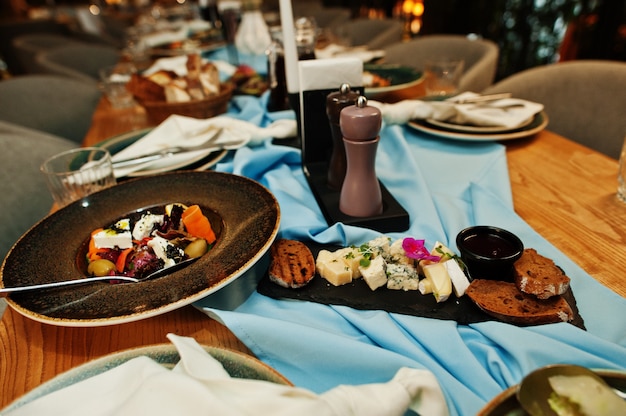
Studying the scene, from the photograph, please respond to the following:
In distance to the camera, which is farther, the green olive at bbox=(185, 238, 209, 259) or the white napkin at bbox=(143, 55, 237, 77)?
the white napkin at bbox=(143, 55, 237, 77)

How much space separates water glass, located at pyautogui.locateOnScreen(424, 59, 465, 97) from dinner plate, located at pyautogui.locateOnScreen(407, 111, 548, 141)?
37cm

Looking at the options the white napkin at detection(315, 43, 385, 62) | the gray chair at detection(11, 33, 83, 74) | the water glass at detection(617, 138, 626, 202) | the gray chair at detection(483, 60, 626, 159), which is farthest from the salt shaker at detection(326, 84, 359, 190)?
the gray chair at detection(11, 33, 83, 74)

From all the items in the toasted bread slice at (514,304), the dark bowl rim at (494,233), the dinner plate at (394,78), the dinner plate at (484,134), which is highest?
the dark bowl rim at (494,233)

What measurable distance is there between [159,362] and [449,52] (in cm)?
191

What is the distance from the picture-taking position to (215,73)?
130 cm

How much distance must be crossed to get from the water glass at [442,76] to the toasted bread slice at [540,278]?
3.05 ft

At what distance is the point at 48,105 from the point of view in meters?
1.79

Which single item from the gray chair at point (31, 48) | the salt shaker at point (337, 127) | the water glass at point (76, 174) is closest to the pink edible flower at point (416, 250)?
the salt shaker at point (337, 127)

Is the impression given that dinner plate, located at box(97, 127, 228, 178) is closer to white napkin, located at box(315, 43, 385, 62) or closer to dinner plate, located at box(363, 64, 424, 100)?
dinner plate, located at box(363, 64, 424, 100)

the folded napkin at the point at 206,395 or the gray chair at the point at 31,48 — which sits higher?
the folded napkin at the point at 206,395

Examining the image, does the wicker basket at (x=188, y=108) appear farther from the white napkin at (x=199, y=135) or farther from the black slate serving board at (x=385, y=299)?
the black slate serving board at (x=385, y=299)

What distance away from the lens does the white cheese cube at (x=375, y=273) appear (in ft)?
1.82

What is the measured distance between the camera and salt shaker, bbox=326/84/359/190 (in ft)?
2.30

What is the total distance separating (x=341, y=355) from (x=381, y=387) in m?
0.12
